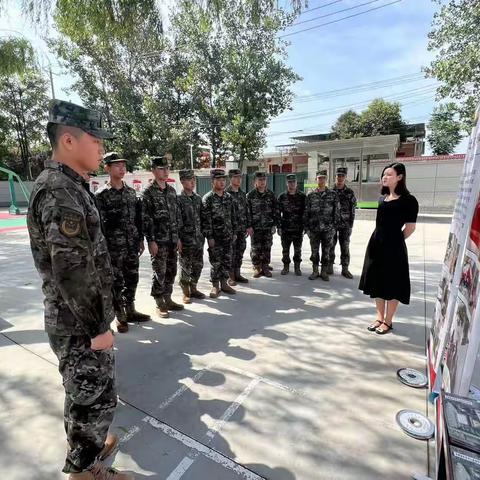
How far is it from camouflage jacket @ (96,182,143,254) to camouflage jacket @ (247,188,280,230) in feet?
7.29

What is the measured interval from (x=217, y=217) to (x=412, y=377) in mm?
2874

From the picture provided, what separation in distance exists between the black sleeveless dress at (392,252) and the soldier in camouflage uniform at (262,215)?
2406 mm

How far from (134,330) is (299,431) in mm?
2044

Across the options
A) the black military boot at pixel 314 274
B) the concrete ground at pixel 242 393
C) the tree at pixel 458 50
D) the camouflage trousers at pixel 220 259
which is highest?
the tree at pixel 458 50

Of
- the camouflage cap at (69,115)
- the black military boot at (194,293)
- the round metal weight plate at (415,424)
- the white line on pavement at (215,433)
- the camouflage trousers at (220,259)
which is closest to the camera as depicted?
the camouflage cap at (69,115)

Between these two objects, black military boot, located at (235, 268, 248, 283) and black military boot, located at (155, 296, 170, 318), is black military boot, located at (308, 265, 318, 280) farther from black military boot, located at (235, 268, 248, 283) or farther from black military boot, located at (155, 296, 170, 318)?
black military boot, located at (155, 296, 170, 318)

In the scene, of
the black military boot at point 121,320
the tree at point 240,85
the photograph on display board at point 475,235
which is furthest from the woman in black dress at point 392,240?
the tree at point 240,85

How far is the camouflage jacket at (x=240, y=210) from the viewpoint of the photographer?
15.7ft

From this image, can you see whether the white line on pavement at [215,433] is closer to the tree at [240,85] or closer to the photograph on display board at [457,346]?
the photograph on display board at [457,346]

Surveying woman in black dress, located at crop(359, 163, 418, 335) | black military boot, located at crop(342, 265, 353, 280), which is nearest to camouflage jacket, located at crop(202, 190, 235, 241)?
black military boot, located at crop(342, 265, 353, 280)

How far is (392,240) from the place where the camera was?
292 cm

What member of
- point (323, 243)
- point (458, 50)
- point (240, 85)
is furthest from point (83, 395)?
point (240, 85)

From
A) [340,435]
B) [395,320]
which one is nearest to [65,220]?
[340,435]

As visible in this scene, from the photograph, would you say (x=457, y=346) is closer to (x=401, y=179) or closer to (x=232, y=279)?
(x=401, y=179)
